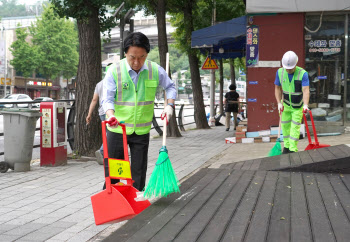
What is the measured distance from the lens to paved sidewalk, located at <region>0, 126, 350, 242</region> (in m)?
4.87

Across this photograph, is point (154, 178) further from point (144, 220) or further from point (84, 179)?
point (84, 179)

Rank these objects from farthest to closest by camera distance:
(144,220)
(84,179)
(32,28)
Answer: (32,28) < (84,179) < (144,220)

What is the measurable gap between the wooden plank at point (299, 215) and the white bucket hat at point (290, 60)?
2.71 meters

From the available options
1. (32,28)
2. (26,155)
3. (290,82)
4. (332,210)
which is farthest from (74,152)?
(32,28)

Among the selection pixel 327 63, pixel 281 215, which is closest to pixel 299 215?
pixel 281 215

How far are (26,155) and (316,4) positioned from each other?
8140mm

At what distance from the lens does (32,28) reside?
205 feet

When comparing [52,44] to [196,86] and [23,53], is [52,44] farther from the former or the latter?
[196,86]

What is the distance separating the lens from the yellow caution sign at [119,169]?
4.57 metres

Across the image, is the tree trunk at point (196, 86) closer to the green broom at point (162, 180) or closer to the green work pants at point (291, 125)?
the green work pants at point (291, 125)

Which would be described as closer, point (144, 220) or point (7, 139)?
point (144, 220)

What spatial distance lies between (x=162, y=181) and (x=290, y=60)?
14.0ft

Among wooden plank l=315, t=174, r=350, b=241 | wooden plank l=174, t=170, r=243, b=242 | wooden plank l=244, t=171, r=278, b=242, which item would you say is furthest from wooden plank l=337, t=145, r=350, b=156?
wooden plank l=174, t=170, r=243, b=242

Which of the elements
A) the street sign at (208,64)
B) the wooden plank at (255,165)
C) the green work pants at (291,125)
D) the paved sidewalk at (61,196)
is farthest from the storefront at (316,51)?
the street sign at (208,64)
